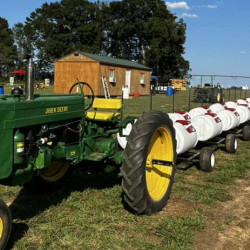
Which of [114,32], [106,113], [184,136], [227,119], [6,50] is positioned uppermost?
[114,32]

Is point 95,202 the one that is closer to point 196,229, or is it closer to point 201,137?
point 196,229

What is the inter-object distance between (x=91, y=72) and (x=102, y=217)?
2116 centimetres

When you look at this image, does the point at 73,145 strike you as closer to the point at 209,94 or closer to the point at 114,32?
the point at 209,94

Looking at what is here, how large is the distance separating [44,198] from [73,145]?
97cm

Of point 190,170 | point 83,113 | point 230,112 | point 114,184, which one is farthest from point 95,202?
point 230,112

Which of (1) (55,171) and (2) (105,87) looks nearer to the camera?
(1) (55,171)

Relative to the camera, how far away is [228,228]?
11.8 feet

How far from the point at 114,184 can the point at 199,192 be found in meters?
1.28

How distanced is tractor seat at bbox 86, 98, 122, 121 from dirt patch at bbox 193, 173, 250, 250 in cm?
184

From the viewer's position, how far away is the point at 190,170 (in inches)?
238

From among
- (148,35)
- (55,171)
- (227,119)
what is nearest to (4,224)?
(55,171)

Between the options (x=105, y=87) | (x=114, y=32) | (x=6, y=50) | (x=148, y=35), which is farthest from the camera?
(x=114, y=32)

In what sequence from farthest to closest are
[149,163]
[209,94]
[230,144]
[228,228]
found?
[209,94]
[230,144]
[149,163]
[228,228]

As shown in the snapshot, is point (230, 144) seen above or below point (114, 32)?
below
